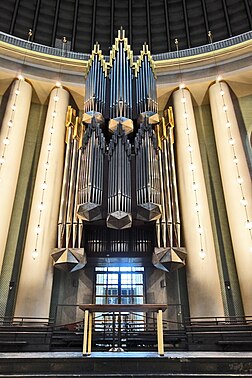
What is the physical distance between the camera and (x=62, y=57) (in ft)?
42.6

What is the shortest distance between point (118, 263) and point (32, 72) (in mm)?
8421

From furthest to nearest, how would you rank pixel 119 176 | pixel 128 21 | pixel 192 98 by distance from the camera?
pixel 128 21, pixel 192 98, pixel 119 176

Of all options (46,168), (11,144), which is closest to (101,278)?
(46,168)

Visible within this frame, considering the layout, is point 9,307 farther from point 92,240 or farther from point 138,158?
point 138,158

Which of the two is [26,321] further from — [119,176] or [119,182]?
[119,176]

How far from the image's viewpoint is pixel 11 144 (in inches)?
424

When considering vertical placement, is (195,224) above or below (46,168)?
below

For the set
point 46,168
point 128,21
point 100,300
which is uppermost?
point 128,21

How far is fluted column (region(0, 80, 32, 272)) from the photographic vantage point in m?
9.69

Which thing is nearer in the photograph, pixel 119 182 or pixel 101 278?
pixel 119 182

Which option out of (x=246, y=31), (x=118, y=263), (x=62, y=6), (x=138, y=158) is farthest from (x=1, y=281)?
(x=246, y=31)

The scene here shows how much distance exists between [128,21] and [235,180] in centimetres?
1005
